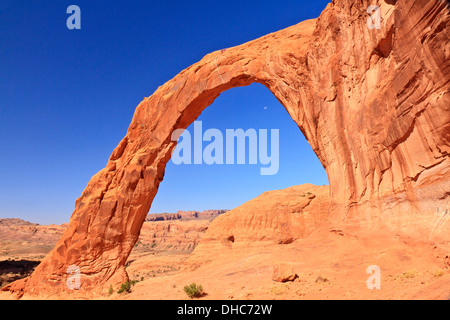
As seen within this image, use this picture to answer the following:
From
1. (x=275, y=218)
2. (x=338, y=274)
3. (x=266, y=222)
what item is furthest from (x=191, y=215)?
(x=338, y=274)

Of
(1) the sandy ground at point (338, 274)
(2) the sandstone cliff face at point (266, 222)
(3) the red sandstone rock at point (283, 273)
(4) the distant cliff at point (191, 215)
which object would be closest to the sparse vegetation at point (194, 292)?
(1) the sandy ground at point (338, 274)

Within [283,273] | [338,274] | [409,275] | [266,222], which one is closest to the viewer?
[409,275]

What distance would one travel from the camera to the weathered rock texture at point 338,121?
7.78 m

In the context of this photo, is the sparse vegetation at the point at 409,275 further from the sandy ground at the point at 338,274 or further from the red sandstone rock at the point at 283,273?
the red sandstone rock at the point at 283,273

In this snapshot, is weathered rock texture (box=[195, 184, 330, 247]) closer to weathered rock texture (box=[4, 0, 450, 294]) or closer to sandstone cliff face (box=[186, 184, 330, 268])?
sandstone cliff face (box=[186, 184, 330, 268])

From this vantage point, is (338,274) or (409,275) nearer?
(409,275)

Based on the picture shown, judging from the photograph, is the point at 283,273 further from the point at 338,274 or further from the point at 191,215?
the point at 191,215

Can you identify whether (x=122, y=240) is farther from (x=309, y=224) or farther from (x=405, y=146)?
(x=309, y=224)

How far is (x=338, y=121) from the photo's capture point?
11.8 meters

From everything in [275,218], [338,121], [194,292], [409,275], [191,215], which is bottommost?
[194,292]

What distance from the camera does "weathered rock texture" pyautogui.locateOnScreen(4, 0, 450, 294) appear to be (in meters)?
7.78

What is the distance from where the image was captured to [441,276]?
21.7 ft

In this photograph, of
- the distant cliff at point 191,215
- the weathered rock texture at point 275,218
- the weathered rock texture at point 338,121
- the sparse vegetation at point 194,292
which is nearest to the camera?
the weathered rock texture at point 338,121
